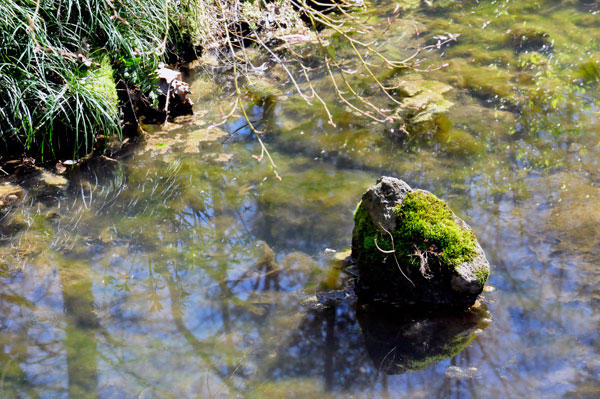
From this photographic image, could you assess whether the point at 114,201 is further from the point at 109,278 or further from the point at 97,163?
the point at 109,278

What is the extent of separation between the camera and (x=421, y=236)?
11.1 feet

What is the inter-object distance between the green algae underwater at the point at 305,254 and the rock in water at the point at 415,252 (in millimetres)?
152

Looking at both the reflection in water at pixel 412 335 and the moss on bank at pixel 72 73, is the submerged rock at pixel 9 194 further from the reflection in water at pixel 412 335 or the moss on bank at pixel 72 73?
the reflection in water at pixel 412 335

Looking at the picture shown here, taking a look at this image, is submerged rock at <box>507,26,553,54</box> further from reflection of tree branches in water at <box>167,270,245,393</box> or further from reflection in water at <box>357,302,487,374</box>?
reflection of tree branches in water at <box>167,270,245,393</box>

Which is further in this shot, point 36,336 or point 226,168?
point 226,168

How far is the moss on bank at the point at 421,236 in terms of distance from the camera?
3.34 meters

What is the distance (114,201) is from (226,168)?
1.03 meters

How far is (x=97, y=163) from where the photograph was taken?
527 cm

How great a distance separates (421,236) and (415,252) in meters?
0.11

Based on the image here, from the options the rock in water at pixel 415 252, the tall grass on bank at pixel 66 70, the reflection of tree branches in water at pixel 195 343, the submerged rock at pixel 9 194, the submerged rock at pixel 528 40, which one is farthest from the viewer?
the submerged rock at pixel 528 40

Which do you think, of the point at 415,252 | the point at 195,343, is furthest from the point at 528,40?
the point at 195,343

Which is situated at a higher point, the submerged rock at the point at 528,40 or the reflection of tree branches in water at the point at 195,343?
the submerged rock at the point at 528,40

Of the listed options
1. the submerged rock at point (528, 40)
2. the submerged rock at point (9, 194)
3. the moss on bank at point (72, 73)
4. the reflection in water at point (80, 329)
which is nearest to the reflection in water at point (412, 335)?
the reflection in water at point (80, 329)

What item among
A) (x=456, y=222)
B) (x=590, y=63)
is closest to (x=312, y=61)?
(x=590, y=63)
